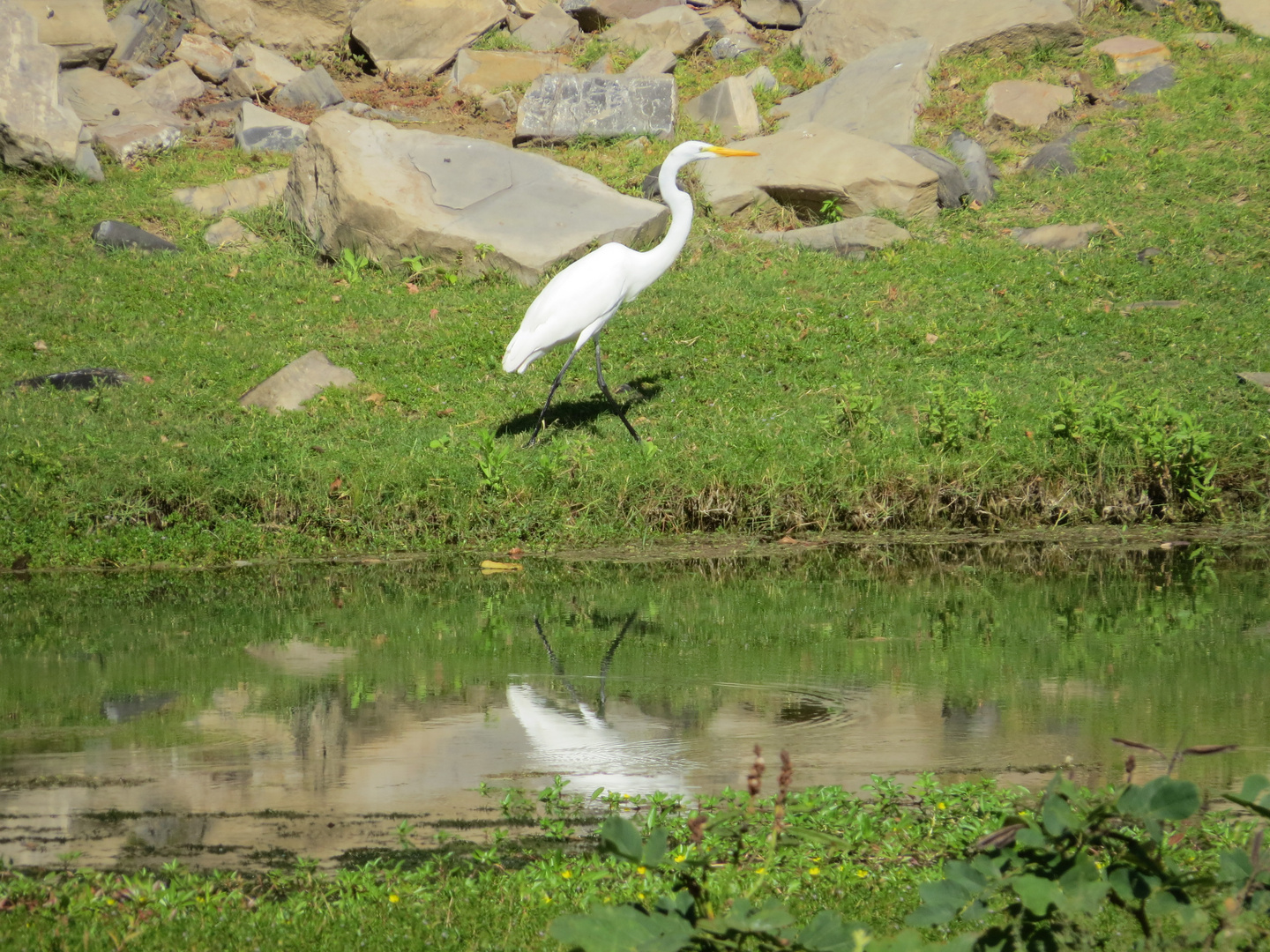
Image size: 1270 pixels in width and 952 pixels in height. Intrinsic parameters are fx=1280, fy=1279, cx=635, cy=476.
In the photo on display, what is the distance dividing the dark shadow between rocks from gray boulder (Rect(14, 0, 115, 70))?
36.5ft

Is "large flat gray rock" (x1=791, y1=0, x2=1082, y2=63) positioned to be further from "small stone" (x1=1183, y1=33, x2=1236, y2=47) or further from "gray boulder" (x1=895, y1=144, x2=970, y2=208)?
"gray boulder" (x1=895, y1=144, x2=970, y2=208)

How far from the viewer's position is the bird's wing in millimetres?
9453

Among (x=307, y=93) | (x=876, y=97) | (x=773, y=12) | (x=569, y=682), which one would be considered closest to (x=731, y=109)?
(x=876, y=97)

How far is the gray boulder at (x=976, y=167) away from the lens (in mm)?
14414

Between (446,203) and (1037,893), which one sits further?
(446,203)

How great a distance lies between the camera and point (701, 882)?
236 centimetres

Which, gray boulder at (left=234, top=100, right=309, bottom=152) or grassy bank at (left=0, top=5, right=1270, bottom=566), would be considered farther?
gray boulder at (left=234, top=100, right=309, bottom=152)

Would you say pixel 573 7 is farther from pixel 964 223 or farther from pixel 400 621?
pixel 400 621

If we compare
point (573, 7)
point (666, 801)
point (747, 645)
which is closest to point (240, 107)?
point (573, 7)

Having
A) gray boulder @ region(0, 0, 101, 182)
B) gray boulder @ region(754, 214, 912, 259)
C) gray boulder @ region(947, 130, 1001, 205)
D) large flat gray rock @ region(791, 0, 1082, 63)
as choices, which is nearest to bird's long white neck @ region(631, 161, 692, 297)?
gray boulder @ region(754, 214, 912, 259)

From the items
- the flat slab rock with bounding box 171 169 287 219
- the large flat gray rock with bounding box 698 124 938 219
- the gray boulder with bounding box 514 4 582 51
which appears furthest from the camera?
the gray boulder with bounding box 514 4 582 51

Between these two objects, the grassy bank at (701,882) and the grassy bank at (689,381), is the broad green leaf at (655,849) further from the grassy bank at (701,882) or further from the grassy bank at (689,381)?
the grassy bank at (689,381)

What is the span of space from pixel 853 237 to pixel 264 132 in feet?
25.7

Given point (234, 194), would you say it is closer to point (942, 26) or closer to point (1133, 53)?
point (942, 26)
